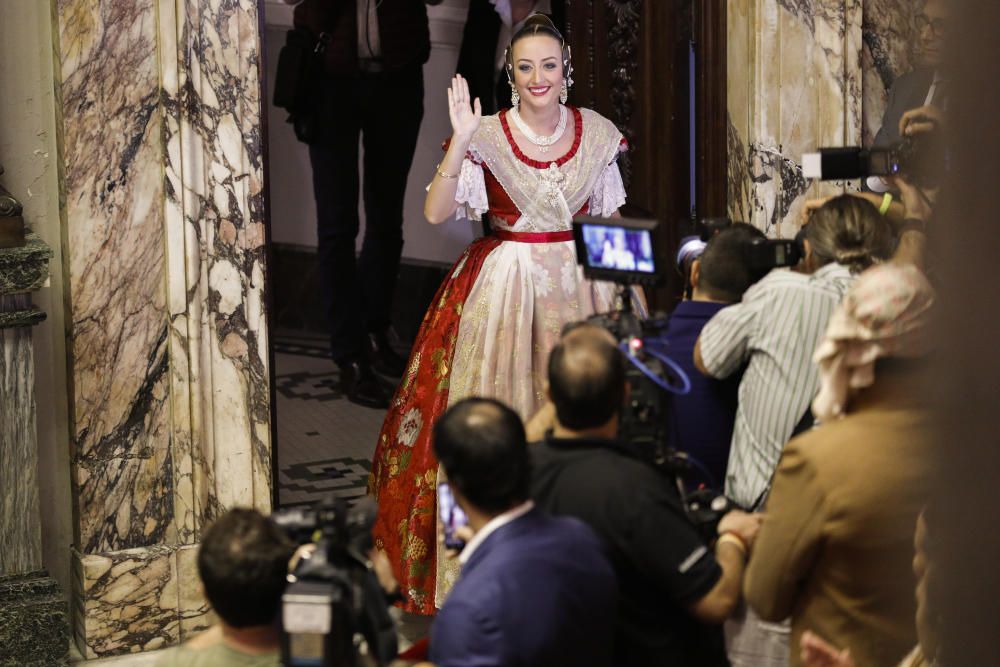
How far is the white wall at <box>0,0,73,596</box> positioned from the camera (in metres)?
3.32

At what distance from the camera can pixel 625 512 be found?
74.8 inches

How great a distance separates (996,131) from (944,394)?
93 mm

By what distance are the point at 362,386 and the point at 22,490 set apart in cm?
256

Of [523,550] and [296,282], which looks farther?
[296,282]

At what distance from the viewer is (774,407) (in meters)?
2.49

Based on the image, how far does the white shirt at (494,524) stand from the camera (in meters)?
1.72

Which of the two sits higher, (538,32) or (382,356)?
A: (538,32)

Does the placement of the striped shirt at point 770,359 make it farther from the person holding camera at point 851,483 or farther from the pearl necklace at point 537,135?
the pearl necklace at point 537,135

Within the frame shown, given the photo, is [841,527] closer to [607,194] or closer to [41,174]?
[607,194]

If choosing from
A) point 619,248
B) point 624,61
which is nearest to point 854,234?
point 619,248

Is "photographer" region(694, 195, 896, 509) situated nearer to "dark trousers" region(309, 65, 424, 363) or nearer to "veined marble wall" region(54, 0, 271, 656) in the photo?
"veined marble wall" region(54, 0, 271, 656)

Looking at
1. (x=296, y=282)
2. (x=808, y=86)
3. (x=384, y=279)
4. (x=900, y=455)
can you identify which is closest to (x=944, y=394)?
(x=900, y=455)

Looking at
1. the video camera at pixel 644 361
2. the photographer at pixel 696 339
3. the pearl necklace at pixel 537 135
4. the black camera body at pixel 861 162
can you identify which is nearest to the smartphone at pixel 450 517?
the video camera at pixel 644 361

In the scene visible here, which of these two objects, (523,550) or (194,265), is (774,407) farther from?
(194,265)
